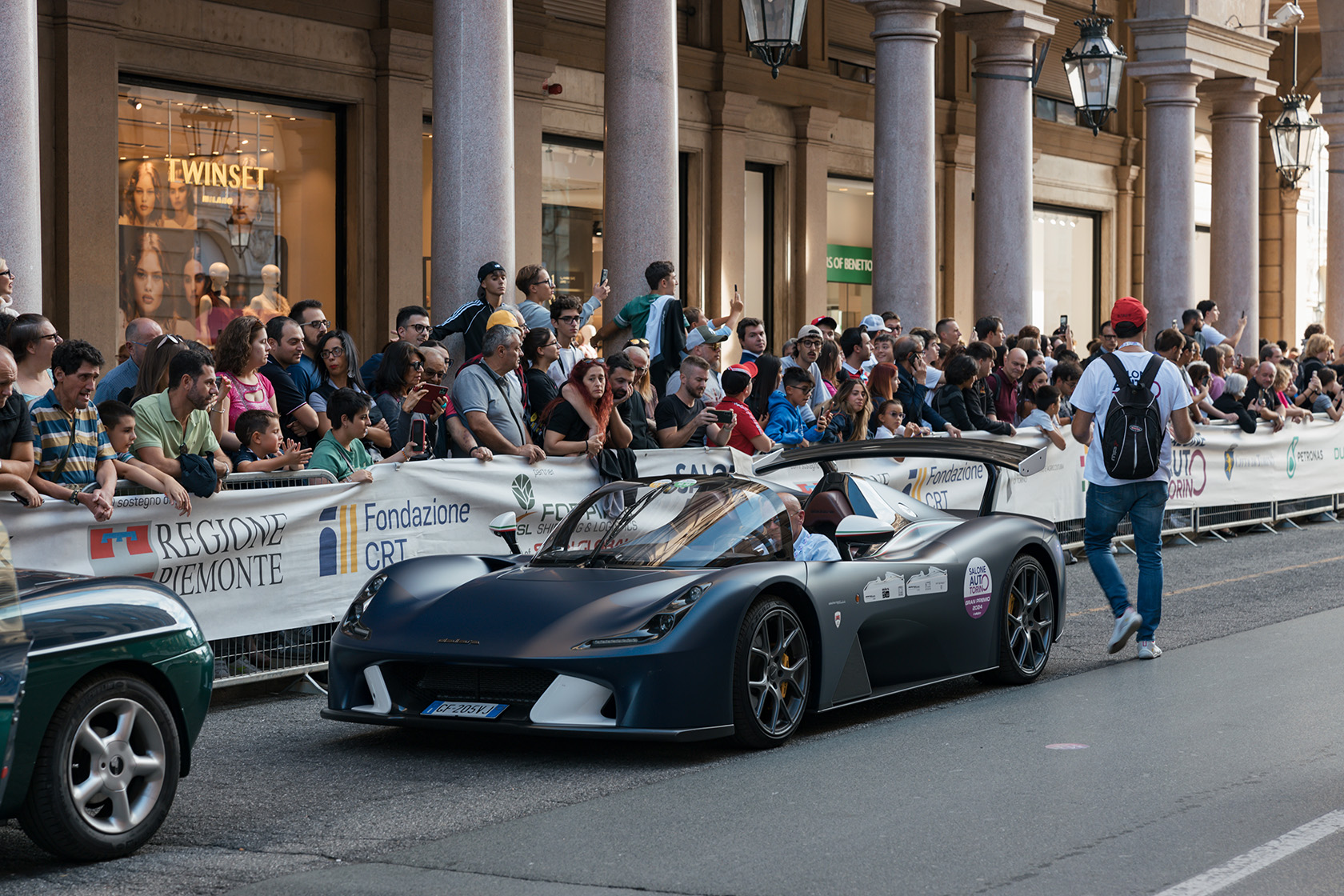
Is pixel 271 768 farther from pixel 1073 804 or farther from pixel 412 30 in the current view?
pixel 412 30

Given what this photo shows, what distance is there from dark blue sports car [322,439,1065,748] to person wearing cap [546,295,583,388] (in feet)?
11.9

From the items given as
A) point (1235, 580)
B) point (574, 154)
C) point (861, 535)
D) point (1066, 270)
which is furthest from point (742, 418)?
point (1066, 270)

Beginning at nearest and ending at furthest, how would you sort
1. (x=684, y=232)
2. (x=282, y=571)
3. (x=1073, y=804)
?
1. (x=1073, y=804)
2. (x=282, y=571)
3. (x=684, y=232)

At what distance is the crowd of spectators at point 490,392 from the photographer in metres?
8.05

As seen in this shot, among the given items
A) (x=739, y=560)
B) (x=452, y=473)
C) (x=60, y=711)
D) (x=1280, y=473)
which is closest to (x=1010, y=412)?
(x=1280, y=473)

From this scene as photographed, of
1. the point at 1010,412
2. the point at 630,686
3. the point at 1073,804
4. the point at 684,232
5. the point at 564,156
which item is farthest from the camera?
the point at 684,232

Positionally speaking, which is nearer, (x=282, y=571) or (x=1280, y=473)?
(x=282, y=571)

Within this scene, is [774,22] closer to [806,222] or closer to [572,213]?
[572,213]

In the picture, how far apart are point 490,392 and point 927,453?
2.81 m

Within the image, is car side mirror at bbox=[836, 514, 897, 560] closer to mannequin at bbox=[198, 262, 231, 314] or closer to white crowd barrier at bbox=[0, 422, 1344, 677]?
white crowd barrier at bbox=[0, 422, 1344, 677]

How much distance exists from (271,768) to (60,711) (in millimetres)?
1827

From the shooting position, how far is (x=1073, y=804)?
243 inches

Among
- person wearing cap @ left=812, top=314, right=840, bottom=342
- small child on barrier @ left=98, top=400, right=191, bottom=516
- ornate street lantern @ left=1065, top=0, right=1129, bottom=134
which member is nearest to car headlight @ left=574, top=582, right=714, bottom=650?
small child on barrier @ left=98, top=400, right=191, bottom=516

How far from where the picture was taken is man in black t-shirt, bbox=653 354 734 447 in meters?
11.6
